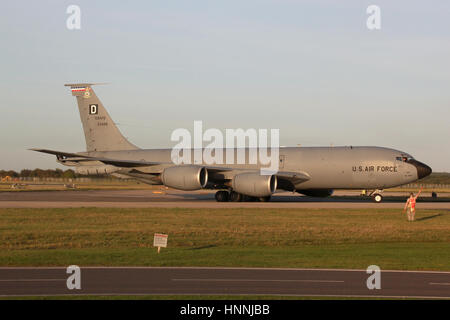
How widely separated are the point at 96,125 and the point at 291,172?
66.1 ft

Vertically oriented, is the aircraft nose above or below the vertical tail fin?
below

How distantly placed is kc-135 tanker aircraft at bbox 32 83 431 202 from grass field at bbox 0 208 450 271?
24.4 ft

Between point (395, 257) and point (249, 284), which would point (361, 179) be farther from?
point (249, 284)

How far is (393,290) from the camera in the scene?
1368 centimetres

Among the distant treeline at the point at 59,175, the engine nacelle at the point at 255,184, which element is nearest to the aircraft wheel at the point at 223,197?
the engine nacelle at the point at 255,184

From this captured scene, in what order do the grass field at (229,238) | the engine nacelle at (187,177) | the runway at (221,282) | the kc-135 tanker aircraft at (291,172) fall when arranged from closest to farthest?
1. the runway at (221,282)
2. the grass field at (229,238)
3. the kc-135 tanker aircraft at (291,172)
4. the engine nacelle at (187,177)

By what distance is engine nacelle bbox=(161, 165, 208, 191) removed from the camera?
1807 inches

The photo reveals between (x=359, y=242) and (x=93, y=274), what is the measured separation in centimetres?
1238

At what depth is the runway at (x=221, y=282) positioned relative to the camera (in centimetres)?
1334

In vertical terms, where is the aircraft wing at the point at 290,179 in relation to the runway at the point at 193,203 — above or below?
above

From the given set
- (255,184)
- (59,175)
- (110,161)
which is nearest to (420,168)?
(255,184)

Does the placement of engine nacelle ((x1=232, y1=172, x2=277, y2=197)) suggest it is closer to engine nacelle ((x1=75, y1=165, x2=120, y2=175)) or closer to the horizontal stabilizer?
the horizontal stabilizer

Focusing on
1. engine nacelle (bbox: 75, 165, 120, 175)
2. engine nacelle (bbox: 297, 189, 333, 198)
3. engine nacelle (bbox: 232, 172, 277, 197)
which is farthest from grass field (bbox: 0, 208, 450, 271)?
engine nacelle (bbox: 75, 165, 120, 175)

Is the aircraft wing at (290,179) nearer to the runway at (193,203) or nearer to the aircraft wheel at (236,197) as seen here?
the runway at (193,203)
